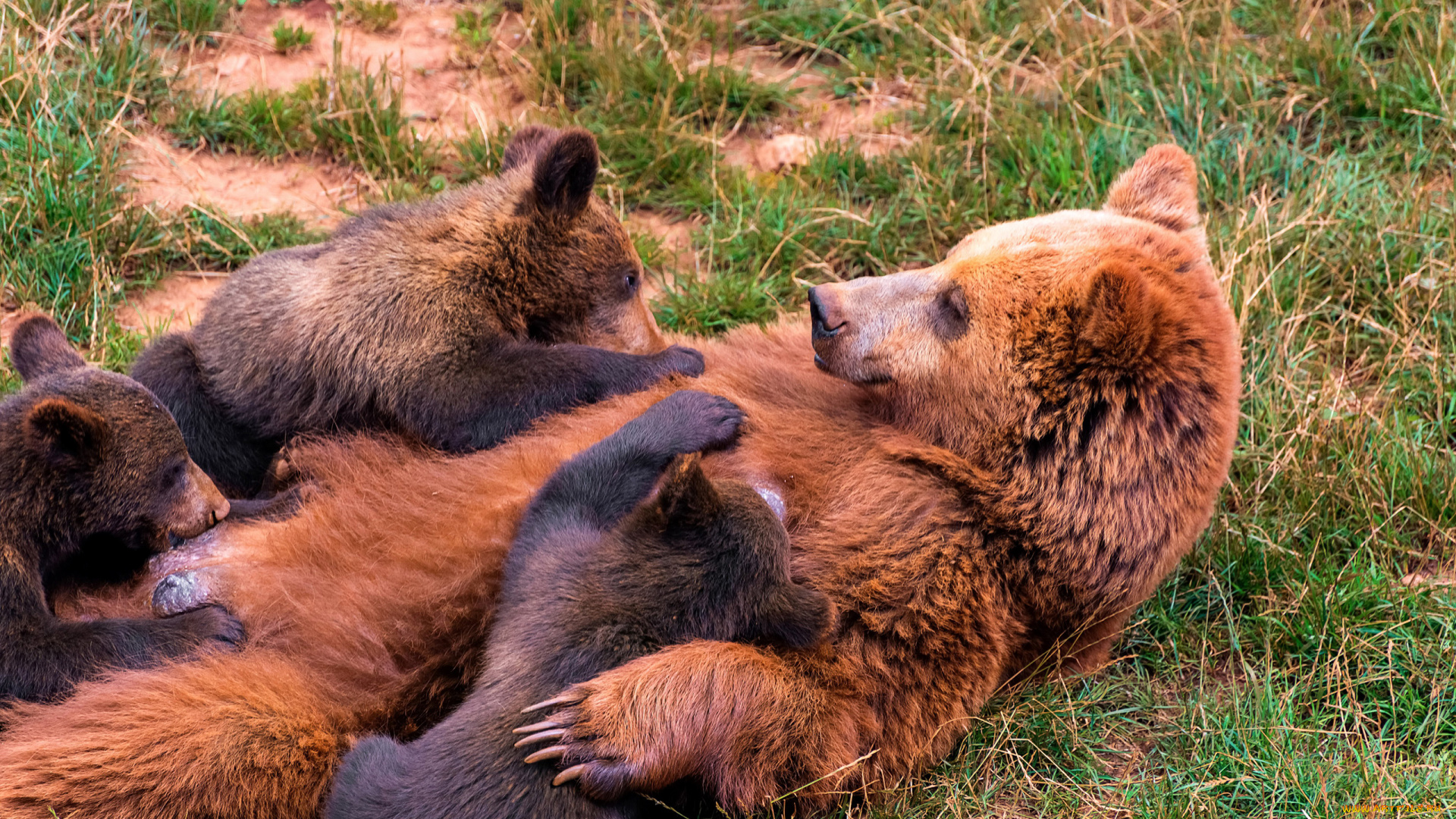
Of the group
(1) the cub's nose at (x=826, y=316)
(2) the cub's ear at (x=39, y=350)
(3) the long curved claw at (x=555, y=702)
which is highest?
(1) the cub's nose at (x=826, y=316)

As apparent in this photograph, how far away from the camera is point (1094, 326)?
4344 millimetres

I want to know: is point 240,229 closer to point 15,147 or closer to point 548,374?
point 15,147

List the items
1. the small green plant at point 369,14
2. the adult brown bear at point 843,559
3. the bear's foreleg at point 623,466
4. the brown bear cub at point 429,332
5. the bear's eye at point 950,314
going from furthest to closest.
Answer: the small green plant at point 369,14
the brown bear cub at point 429,332
the bear's eye at point 950,314
the bear's foreleg at point 623,466
the adult brown bear at point 843,559

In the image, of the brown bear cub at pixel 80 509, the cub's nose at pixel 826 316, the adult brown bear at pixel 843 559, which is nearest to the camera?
the adult brown bear at pixel 843 559

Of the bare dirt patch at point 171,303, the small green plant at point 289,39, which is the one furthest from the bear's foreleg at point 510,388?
the small green plant at point 289,39

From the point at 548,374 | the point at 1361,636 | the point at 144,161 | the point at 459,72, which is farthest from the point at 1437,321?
the point at 144,161

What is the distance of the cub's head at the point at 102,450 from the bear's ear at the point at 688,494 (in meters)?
2.04

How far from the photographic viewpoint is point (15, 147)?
683 centimetres

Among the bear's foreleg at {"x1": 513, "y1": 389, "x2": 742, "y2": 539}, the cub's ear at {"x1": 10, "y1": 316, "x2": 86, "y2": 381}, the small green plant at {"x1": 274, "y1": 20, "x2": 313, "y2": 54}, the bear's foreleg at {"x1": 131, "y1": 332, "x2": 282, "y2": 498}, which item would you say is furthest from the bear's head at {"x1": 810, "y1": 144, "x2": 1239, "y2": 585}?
the small green plant at {"x1": 274, "y1": 20, "x2": 313, "y2": 54}

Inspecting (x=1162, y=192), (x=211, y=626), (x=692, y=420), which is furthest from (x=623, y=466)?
(x=1162, y=192)

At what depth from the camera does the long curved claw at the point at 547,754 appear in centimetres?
373

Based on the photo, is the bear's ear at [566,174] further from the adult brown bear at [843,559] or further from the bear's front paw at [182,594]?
the bear's front paw at [182,594]

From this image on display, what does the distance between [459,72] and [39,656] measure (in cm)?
522

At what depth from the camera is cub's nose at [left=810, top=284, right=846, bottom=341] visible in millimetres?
4863
